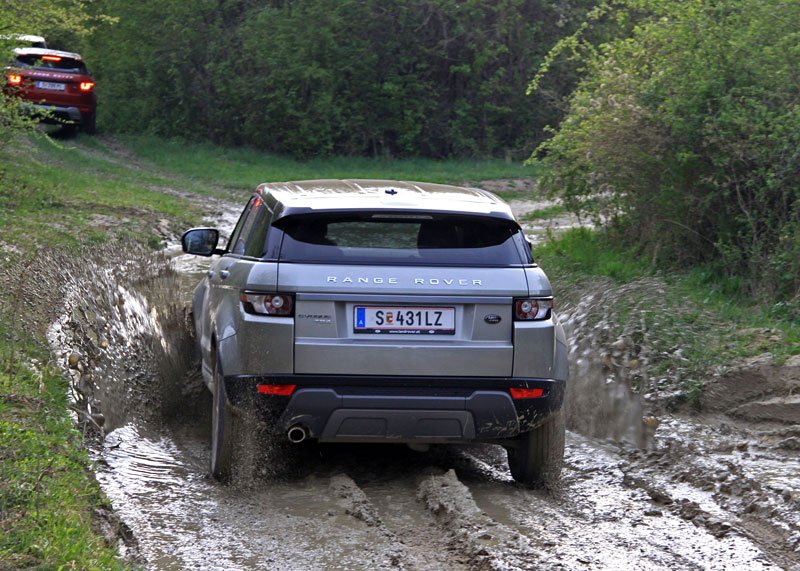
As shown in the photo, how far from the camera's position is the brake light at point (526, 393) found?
584 centimetres

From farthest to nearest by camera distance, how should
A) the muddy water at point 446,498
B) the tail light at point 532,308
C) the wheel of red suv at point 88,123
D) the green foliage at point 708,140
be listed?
the wheel of red suv at point 88,123
the green foliage at point 708,140
the tail light at point 532,308
the muddy water at point 446,498

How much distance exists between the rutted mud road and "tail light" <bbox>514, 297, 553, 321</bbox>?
89cm

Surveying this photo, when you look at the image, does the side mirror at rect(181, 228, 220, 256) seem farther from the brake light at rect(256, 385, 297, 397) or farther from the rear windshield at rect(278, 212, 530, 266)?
the brake light at rect(256, 385, 297, 397)

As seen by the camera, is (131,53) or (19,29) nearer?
Result: (19,29)

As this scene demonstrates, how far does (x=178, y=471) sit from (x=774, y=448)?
330 centimetres

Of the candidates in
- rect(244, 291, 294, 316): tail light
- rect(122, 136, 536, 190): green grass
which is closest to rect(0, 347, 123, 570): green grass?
rect(244, 291, 294, 316): tail light

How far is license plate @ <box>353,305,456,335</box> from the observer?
18.7 ft

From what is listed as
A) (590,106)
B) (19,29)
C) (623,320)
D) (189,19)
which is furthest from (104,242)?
(189,19)

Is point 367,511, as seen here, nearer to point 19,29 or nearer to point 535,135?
point 19,29

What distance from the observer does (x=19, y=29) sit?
1595 cm

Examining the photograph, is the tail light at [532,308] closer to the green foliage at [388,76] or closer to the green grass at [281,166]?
the green grass at [281,166]

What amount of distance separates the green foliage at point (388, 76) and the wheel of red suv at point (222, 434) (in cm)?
2564

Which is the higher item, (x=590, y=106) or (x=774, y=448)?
(x=590, y=106)

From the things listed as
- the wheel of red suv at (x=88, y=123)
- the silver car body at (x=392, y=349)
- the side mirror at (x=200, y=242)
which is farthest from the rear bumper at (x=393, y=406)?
the wheel of red suv at (x=88, y=123)
